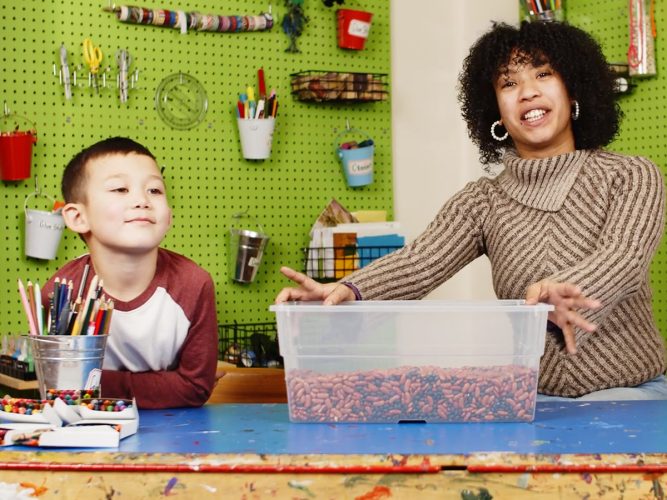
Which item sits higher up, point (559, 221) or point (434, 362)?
point (559, 221)

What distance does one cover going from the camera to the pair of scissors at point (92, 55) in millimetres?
2930

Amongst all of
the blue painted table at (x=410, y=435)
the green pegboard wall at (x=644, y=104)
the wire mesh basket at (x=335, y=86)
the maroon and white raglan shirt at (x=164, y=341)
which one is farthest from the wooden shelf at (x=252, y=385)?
the green pegboard wall at (x=644, y=104)

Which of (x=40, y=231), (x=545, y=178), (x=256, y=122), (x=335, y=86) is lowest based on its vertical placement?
(x=40, y=231)

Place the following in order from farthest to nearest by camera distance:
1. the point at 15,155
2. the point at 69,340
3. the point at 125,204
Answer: the point at 15,155 < the point at 125,204 < the point at 69,340

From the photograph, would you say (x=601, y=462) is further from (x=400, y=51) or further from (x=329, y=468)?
(x=400, y=51)

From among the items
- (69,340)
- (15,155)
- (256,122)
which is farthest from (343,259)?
(69,340)

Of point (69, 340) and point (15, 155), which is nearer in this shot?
point (69, 340)

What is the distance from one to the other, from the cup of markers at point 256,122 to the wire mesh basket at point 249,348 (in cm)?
56

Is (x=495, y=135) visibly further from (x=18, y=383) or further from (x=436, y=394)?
(x=18, y=383)

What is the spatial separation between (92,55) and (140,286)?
141 centimetres

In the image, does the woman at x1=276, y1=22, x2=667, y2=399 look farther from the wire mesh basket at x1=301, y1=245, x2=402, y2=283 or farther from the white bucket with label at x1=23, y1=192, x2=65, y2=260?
the white bucket with label at x1=23, y1=192, x2=65, y2=260

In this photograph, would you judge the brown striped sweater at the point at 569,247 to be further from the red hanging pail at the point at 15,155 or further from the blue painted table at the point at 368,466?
the red hanging pail at the point at 15,155

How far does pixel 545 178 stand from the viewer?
199 centimetres

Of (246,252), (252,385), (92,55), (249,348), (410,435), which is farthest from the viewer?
(246,252)
